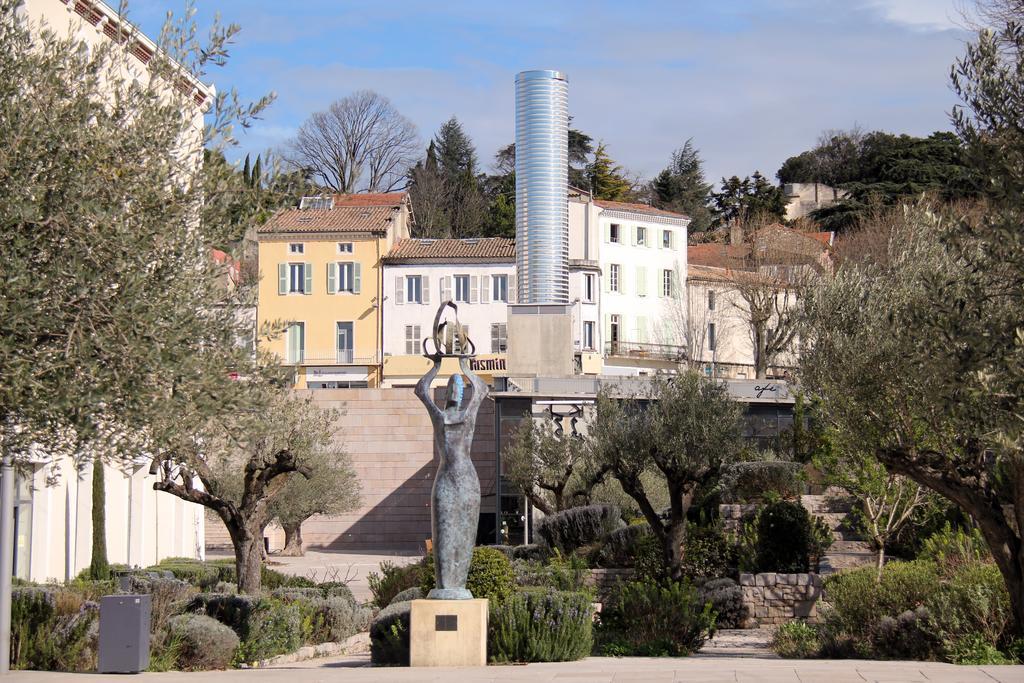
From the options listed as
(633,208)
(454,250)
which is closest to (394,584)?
(454,250)

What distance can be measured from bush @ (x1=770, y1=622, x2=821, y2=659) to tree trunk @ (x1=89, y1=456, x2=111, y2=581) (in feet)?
48.4

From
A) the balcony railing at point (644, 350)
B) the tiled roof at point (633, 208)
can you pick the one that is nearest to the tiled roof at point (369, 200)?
the tiled roof at point (633, 208)

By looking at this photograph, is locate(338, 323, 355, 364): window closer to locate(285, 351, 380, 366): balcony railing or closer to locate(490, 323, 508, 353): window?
locate(285, 351, 380, 366): balcony railing

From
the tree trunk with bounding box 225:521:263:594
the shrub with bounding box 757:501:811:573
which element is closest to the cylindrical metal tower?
the shrub with bounding box 757:501:811:573

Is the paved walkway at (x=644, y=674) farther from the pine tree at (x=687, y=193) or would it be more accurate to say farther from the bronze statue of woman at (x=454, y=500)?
the pine tree at (x=687, y=193)

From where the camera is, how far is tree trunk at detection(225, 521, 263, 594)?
18625 millimetres

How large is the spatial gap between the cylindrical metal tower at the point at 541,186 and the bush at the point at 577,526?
16.3 m

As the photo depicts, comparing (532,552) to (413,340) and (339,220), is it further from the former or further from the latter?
(339,220)

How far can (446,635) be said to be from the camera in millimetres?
13461

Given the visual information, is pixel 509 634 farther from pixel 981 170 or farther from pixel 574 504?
pixel 574 504

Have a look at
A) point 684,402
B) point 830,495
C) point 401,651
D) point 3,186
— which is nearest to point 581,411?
point 830,495

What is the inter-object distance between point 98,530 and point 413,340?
33780 millimetres

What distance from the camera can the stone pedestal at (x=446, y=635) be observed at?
44.0 ft

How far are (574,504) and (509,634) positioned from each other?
60.1 feet
